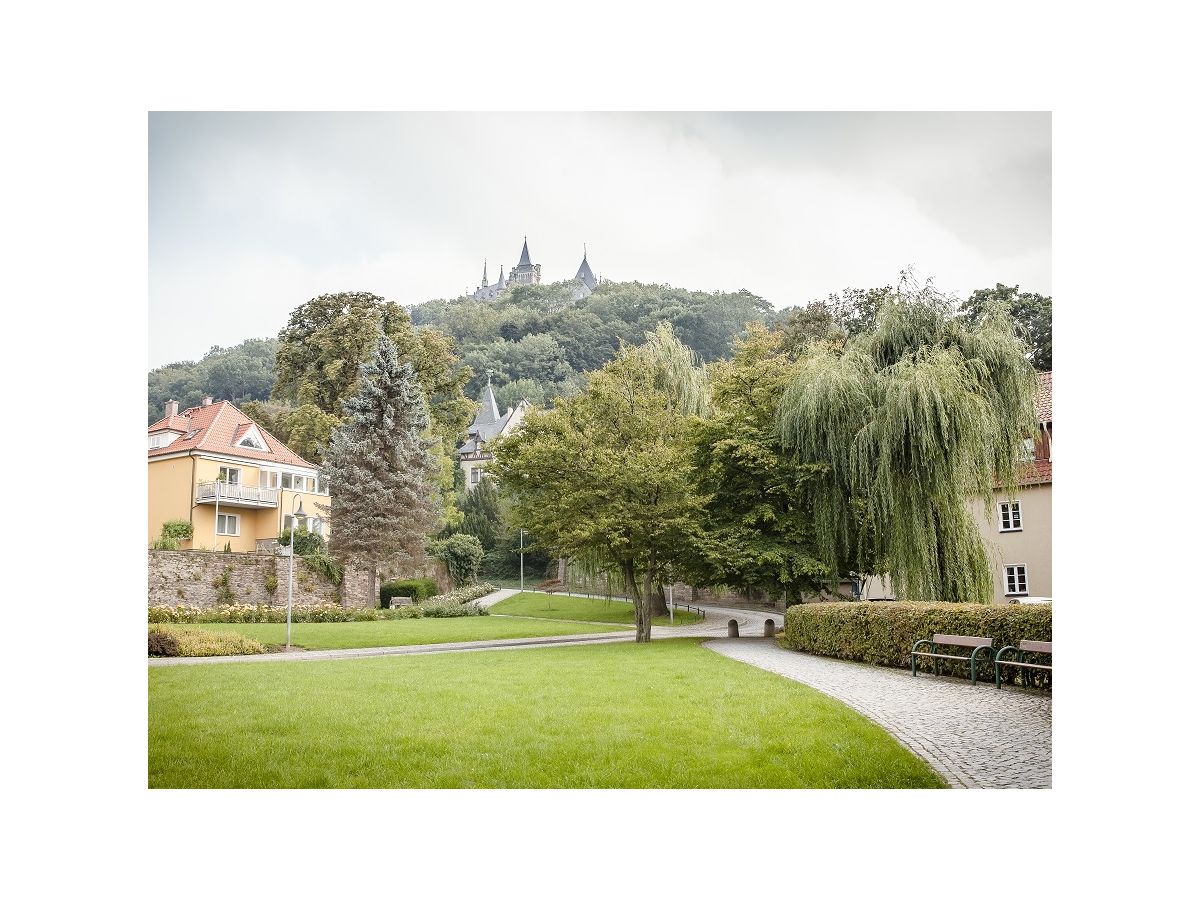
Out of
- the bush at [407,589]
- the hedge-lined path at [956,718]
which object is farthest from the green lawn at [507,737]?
the bush at [407,589]

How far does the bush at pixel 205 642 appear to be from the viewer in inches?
428

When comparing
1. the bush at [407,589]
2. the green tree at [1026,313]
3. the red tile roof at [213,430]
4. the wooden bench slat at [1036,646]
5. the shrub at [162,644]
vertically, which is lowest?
the bush at [407,589]

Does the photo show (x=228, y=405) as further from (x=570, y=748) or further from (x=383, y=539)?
(x=383, y=539)

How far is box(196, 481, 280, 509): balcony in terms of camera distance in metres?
13.0

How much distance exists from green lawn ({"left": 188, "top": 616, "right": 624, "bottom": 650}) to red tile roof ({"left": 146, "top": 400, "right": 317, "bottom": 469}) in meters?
2.76

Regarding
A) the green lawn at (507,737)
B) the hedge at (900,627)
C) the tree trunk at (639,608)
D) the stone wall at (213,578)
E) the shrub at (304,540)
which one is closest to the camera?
the green lawn at (507,737)

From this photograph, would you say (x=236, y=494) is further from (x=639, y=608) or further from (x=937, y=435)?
(x=937, y=435)

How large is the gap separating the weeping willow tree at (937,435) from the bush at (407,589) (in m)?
14.8

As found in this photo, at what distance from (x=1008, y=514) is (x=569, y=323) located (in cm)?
672

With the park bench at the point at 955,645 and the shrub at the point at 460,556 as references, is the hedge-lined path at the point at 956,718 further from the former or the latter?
the shrub at the point at 460,556

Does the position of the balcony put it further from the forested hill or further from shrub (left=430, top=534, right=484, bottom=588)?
shrub (left=430, top=534, right=484, bottom=588)

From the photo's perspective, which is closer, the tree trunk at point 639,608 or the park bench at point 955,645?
the park bench at point 955,645
